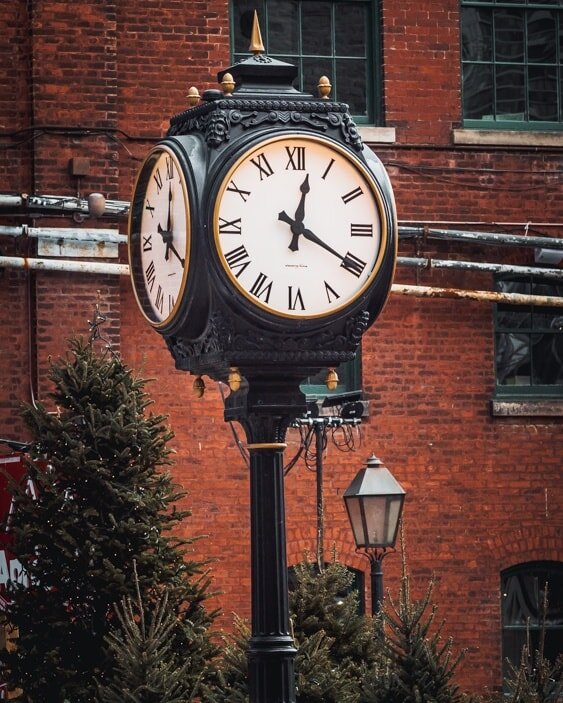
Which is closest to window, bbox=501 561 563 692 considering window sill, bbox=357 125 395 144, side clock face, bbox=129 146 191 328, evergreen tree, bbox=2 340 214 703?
window sill, bbox=357 125 395 144

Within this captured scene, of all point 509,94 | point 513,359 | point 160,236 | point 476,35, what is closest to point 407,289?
point 513,359

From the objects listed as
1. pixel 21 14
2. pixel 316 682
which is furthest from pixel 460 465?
pixel 316 682

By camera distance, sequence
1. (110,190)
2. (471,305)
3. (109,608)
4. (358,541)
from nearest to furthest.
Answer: (109,608), (358,541), (110,190), (471,305)

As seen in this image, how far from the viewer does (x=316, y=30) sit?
15.6 metres

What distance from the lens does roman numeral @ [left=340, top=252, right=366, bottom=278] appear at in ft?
16.7

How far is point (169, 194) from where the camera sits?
5.18m

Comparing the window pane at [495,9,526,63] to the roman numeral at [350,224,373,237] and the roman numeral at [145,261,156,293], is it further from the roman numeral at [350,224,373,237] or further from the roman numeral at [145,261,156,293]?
the roman numeral at [350,224,373,237]

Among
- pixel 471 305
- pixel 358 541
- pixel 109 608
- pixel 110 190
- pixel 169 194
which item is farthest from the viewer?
pixel 471 305

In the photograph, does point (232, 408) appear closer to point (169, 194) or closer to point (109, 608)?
point (169, 194)

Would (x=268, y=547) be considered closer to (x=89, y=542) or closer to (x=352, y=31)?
(x=89, y=542)

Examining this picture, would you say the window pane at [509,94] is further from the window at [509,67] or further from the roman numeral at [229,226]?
the roman numeral at [229,226]

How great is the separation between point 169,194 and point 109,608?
4.91 meters

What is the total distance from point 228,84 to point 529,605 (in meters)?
11.5

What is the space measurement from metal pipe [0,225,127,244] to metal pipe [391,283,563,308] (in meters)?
2.46
